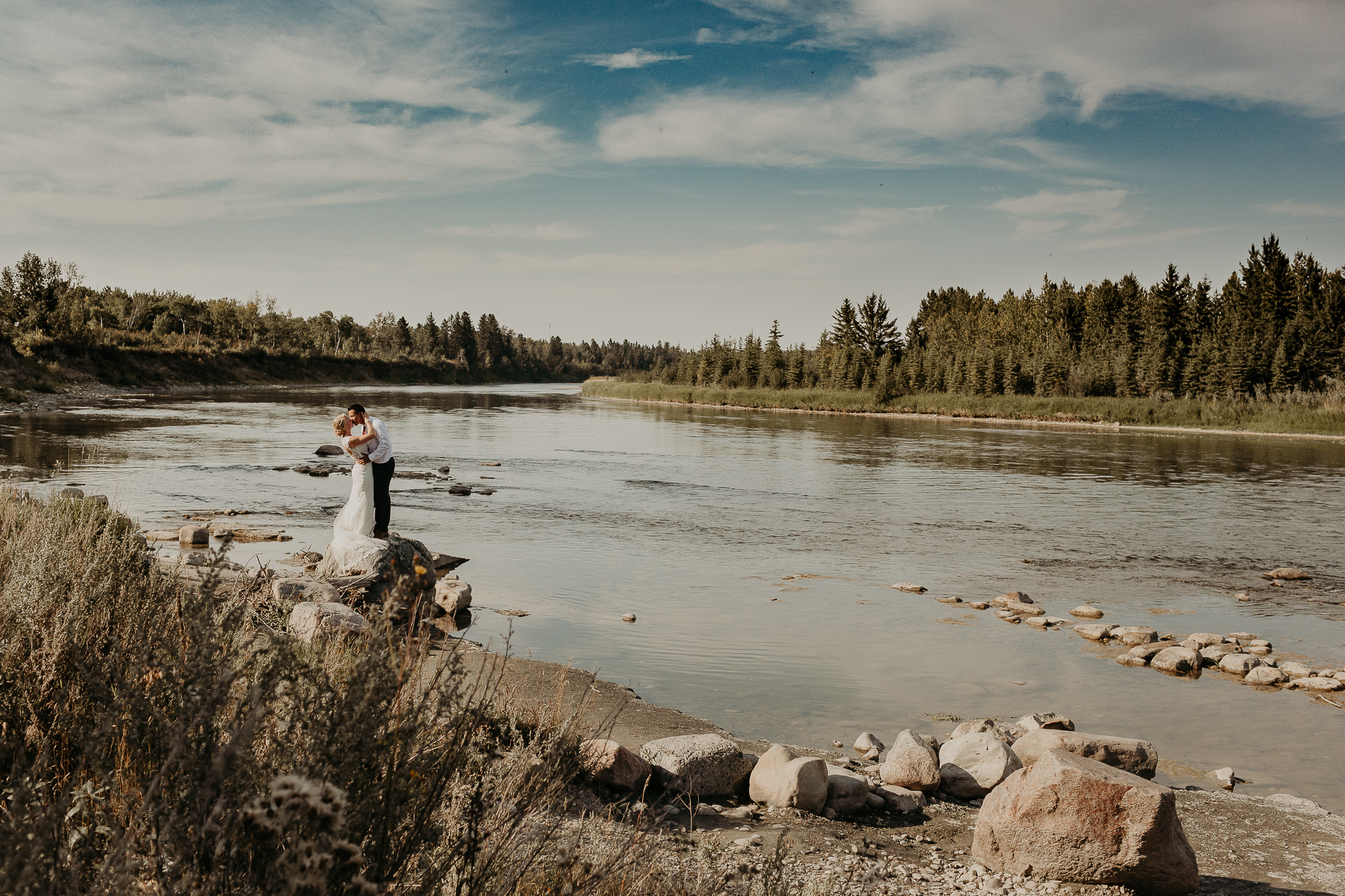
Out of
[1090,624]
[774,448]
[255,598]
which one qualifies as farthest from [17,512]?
[774,448]

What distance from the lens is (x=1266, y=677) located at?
35.3 ft

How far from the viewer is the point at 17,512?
34.7ft

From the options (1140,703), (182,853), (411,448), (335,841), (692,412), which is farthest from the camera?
(692,412)

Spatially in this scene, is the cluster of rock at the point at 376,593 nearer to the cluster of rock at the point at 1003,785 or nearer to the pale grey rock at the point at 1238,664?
the cluster of rock at the point at 1003,785

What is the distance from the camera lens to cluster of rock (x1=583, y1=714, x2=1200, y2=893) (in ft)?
17.4

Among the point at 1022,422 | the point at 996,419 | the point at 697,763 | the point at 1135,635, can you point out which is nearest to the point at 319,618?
the point at 697,763

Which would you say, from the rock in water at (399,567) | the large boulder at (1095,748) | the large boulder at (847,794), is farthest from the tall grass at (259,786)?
→ the rock in water at (399,567)

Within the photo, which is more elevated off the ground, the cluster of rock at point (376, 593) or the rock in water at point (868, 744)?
the cluster of rock at point (376, 593)

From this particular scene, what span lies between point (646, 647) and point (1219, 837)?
→ 6.79 meters

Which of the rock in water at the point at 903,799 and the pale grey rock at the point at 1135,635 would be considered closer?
the rock in water at the point at 903,799

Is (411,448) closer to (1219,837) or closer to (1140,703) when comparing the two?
(1140,703)

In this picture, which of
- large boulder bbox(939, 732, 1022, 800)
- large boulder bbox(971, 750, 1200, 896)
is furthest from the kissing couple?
large boulder bbox(971, 750, 1200, 896)

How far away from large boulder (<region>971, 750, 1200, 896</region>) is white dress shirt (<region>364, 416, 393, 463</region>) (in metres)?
10.2

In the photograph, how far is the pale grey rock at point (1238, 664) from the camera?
1104 centimetres
